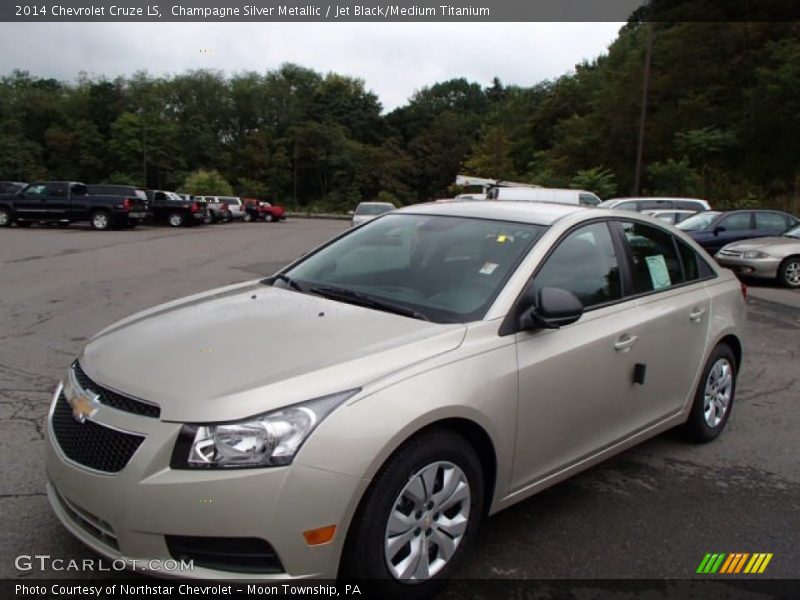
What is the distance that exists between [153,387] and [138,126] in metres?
84.5

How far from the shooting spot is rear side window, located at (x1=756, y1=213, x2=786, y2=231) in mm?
15328

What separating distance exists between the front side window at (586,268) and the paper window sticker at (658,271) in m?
0.38

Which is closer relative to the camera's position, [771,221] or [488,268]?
[488,268]

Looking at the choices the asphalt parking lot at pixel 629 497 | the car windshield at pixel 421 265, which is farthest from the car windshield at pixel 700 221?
the car windshield at pixel 421 265

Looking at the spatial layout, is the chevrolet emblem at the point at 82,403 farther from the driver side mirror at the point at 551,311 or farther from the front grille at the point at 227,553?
the driver side mirror at the point at 551,311

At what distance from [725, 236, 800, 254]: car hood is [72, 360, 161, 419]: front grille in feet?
43.4

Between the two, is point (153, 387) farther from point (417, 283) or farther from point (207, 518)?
point (417, 283)

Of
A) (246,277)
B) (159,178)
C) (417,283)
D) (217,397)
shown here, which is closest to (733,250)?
(246,277)

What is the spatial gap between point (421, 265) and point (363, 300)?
445mm

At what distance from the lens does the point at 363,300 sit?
3.28 meters

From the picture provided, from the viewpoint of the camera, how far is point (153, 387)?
2.45 meters

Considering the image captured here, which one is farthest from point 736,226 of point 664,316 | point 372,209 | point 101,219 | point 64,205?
point 64,205

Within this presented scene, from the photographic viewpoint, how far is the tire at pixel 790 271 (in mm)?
12727

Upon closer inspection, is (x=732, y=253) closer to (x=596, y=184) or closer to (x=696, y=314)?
(x=696, y=314)
